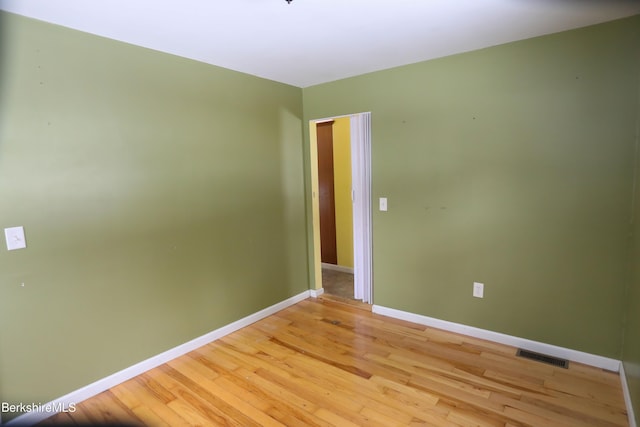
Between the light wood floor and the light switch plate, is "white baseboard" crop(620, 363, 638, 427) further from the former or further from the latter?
the light switch plate

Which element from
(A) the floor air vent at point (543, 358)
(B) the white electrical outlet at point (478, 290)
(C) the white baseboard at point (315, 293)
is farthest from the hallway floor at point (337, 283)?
A: (A) the floor air vent at point (543, 358)

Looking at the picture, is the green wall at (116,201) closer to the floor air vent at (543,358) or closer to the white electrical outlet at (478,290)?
the white electrical outlet at (478,290)

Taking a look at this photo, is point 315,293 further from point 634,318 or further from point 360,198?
point 634,318

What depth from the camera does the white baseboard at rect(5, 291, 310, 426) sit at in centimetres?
198

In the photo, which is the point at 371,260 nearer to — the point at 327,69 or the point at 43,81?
the point at 327,69

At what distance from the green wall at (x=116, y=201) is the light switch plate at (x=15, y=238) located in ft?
0.10

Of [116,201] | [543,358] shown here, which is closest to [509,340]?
[543,358]

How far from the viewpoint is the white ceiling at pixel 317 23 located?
184 cm

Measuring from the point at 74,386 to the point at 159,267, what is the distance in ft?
2.84

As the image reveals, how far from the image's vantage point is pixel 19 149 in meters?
1.89

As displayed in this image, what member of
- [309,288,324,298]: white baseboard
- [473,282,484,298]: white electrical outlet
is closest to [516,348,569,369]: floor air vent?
[473,282,484,298]: white electrical outlet

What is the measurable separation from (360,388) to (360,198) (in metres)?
1.85

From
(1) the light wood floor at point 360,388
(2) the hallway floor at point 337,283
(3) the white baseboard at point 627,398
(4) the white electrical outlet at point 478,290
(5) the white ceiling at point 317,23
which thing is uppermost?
(5) the white ceiling at point 317,23

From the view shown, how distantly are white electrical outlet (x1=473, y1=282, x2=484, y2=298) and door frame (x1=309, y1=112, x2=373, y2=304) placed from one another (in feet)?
3.45
